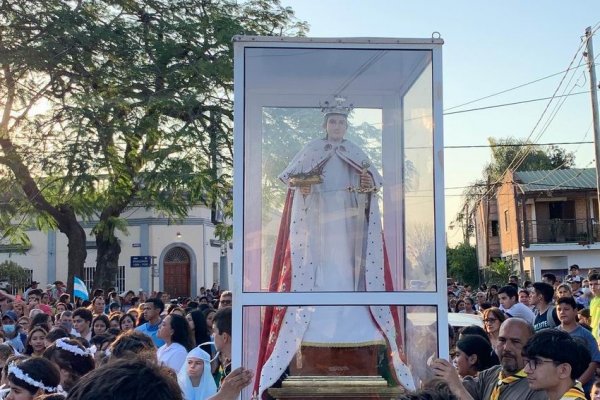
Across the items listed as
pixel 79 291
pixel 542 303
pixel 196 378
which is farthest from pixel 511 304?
pixel 79 291

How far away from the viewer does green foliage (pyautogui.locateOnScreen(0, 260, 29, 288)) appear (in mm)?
33562

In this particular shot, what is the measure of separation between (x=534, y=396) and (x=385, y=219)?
1.63m

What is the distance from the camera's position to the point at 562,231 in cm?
3528

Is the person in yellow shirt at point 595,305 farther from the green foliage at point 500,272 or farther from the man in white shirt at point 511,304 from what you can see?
the green foliage at point 500,272

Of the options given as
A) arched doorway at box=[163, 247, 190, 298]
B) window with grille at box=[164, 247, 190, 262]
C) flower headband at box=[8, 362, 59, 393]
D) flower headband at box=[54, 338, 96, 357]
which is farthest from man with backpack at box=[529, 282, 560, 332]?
window with grille at box=[164, 247, 190, 262]

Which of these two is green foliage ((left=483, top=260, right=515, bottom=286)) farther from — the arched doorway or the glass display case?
the glass display case

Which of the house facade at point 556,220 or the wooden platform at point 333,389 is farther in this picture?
the house facade at point 556,220

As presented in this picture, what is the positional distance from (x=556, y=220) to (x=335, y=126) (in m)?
31.9

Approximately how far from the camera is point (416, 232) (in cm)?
493

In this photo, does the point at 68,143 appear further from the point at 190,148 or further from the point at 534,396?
the point at 534,396

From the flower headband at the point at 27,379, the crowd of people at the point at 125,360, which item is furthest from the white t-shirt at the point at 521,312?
the flower headband at the point at 27,379

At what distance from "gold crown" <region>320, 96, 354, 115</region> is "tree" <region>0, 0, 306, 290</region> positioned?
903 cm

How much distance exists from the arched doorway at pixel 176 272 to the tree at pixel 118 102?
19.0m

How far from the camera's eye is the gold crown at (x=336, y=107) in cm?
529
